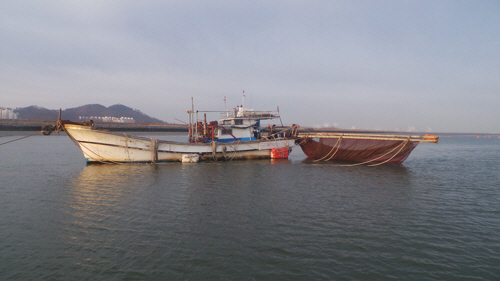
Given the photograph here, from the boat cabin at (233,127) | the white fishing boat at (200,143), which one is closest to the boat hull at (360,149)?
the white fishing boat at (200,143)

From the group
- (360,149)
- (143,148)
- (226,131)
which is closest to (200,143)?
(226,131)

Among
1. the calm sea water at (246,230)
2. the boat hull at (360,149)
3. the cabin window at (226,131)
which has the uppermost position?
the cabin window at (226,131)

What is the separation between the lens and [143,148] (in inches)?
999

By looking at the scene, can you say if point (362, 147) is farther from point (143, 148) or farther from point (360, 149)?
point (143, 148)

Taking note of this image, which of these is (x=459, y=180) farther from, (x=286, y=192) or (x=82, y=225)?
(x=82, y=225)

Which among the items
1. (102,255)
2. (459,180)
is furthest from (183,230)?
(459,180)

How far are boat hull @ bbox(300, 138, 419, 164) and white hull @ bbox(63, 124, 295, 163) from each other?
653 cm

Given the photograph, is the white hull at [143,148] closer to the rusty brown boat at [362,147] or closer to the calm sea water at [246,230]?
the calm sea water at [246,230]

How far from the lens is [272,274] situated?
7.03m

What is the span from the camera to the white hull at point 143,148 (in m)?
23.8

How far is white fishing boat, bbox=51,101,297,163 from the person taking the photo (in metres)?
24.0

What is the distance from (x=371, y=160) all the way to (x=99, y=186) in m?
25.9

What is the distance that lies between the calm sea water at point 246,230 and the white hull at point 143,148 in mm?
6171

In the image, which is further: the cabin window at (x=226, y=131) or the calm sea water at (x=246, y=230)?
the cabin window at (x=226, y=131)
